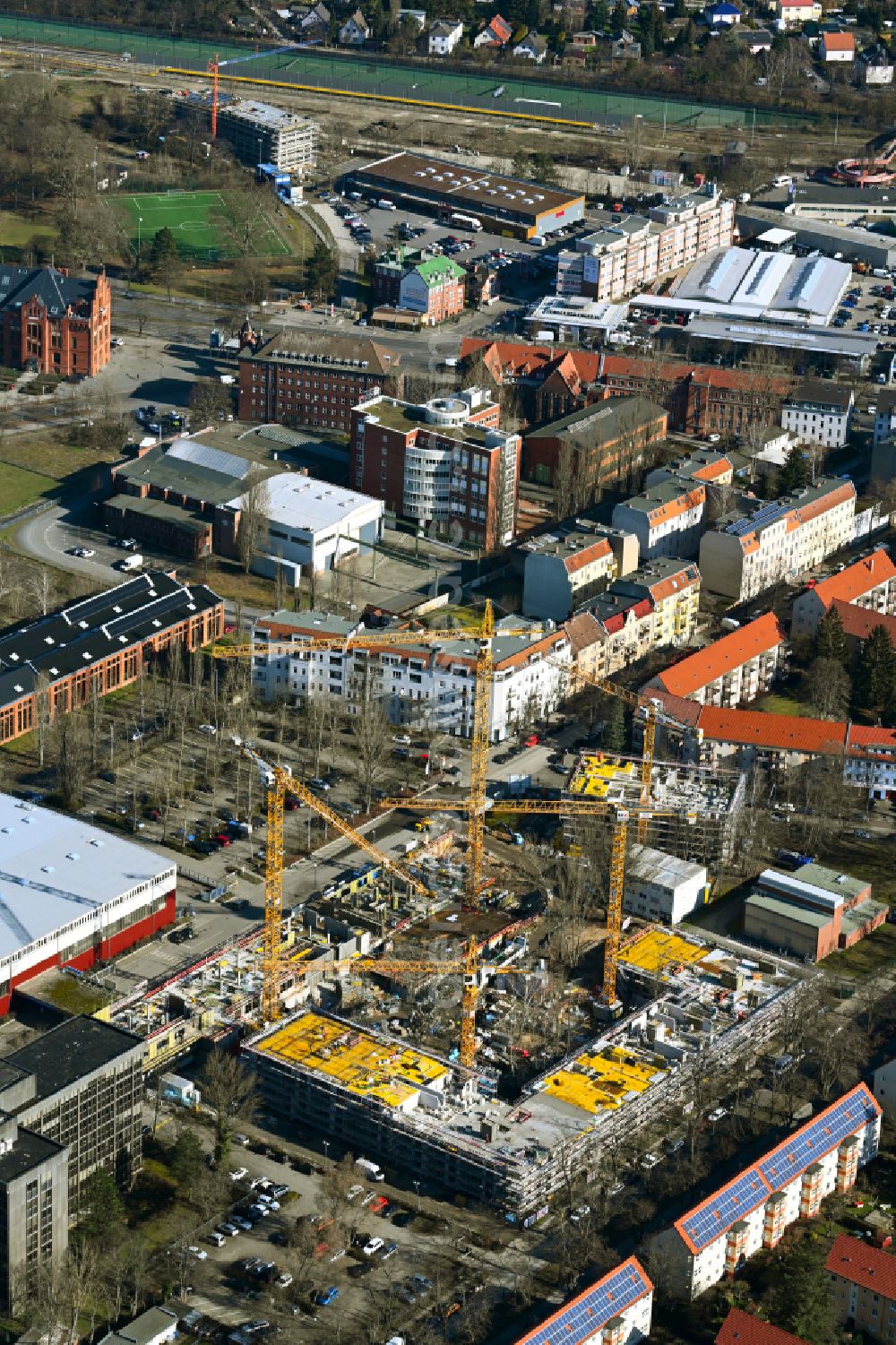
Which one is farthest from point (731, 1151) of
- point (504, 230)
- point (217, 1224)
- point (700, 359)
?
point (504, 230)

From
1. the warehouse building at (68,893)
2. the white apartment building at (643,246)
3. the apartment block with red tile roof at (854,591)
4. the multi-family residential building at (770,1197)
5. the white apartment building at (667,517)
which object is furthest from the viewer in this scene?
the white apartment building at (643,246)

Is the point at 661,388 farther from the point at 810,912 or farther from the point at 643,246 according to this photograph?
the point at 810,912

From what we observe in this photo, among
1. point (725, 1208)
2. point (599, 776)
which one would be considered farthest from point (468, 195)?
point (725, 1208)

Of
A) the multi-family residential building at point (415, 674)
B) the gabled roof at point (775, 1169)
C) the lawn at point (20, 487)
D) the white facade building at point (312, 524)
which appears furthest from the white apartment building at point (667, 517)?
the gabled roof at point (775, 1169)

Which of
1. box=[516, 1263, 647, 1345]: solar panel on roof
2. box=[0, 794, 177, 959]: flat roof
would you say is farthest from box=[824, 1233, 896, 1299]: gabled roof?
box=[0, 794, 177, 959]: flat roof

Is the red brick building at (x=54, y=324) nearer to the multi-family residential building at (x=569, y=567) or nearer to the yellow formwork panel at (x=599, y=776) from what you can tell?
the multi-family residential building at (x=569, y=567)

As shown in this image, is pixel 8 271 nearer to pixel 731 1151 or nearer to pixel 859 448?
pixel 859 448

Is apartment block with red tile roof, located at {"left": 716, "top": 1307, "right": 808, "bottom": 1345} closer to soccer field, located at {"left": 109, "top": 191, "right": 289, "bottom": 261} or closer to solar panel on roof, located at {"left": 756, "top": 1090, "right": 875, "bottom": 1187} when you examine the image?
solar panel on roof, located at {"left": 756, "top": 1090, "right": 875, "bottom": 1187}
